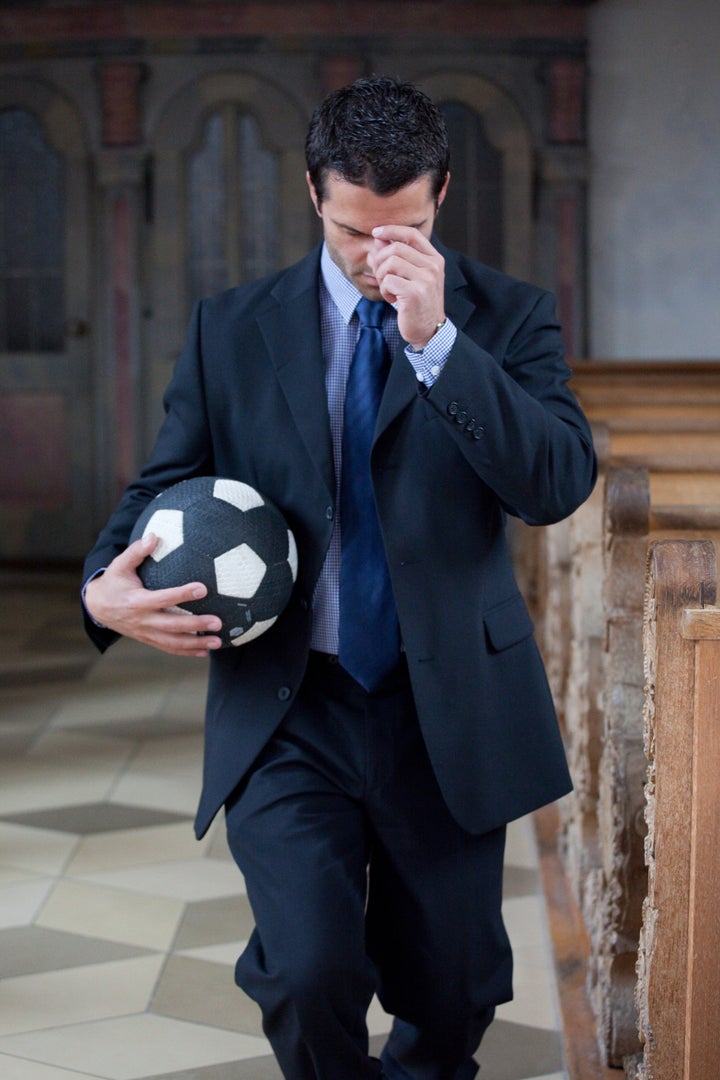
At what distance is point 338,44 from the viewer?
31.4 feet

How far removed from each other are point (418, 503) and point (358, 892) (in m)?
0.62

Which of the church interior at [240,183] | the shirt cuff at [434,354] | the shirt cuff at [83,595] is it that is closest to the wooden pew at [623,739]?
the shirt cuff at [434,354]

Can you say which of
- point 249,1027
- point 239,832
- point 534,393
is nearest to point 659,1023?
point 239,832

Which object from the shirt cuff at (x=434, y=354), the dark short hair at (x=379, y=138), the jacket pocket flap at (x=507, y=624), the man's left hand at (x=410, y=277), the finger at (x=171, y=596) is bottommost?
the jacket pocket flap at (x=507, y=624)

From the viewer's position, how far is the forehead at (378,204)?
1.98 metres

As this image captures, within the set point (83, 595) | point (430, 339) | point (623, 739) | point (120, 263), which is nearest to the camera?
point (430, 339)

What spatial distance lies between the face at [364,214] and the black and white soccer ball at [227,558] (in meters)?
0.41

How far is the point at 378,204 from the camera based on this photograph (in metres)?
1.98

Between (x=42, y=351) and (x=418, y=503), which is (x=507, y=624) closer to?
(x=418, y=503)

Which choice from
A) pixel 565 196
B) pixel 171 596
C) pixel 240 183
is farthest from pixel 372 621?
pixel 240 183

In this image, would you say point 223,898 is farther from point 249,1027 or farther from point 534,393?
point 534,393

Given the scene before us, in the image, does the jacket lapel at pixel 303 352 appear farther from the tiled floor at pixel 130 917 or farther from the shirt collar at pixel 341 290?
the tiled floor at pixel 130 917

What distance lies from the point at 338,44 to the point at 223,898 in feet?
23.8

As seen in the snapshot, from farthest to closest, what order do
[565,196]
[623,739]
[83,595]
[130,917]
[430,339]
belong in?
[565,196] < [130,917] < [623,739] < [83,595] < [430,339]
